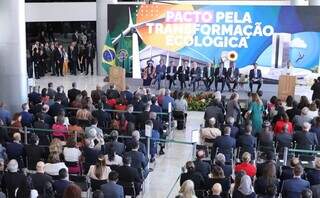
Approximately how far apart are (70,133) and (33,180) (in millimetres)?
3288

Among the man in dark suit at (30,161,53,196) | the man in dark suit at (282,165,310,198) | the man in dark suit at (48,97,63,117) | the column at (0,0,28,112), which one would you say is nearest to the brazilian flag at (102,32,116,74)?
the column at (0,0,28,112)

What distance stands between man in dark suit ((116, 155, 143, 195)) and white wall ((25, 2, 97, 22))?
2308cm

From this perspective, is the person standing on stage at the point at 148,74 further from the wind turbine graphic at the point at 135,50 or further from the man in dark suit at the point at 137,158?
the man in dark suit at the point at 137,158

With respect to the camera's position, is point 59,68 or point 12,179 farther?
point 59,68

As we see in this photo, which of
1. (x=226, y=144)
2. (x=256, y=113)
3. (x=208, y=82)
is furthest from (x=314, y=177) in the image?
(x=208, y=82)

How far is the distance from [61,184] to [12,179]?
95 centimetres

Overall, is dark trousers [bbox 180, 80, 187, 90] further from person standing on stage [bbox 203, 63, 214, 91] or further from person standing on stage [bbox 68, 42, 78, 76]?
person standing on stage [bbox 68, 42, 78, 76]

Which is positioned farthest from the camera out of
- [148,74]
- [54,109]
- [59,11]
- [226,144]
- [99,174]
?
[59,11]

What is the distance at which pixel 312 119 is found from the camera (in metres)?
14.0

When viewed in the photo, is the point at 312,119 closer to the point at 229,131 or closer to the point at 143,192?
the point at 229,131

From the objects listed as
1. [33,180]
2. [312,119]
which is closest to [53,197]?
[33,180]

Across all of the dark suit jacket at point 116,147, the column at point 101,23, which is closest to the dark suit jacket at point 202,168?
the dark suit jacket at point 116,147

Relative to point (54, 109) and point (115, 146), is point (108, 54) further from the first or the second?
point (115, 146)

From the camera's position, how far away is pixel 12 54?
56.0 ft
